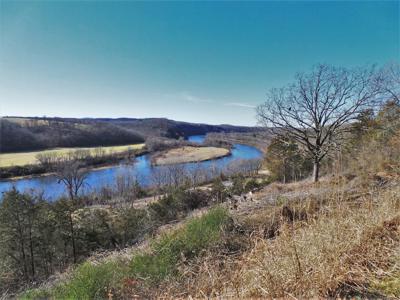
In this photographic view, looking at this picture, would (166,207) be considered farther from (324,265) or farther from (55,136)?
(55,136)

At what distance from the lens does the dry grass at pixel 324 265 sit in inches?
76.5

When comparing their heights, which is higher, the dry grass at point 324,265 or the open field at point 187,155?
the dry grass at point 324,265

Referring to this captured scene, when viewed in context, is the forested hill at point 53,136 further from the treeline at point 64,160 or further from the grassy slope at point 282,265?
the grassy slope at point 282,265

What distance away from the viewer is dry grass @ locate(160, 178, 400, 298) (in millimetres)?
1943

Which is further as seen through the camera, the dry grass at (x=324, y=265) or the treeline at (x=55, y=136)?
the treeline at (x=55, y=136)

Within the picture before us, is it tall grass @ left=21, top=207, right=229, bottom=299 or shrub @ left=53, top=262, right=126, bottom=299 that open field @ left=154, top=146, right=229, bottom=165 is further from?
shrub @ left=53, top=262, right=126, bottom=299

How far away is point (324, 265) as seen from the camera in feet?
6.84

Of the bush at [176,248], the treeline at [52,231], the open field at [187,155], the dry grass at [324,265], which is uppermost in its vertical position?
the dry grass at [324,265]

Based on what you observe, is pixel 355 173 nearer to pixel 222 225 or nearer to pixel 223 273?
pixel 222 225

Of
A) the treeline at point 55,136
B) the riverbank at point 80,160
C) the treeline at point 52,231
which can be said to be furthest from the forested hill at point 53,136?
the treeline at point 52,231

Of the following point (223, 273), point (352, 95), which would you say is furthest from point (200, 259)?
point (352, 95)

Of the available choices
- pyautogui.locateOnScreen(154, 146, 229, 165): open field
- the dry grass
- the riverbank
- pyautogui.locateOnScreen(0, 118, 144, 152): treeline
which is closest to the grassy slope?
the dry grass

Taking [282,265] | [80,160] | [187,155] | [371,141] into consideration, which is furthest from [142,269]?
[187,155]

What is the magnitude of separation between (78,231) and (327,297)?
1488 cm
